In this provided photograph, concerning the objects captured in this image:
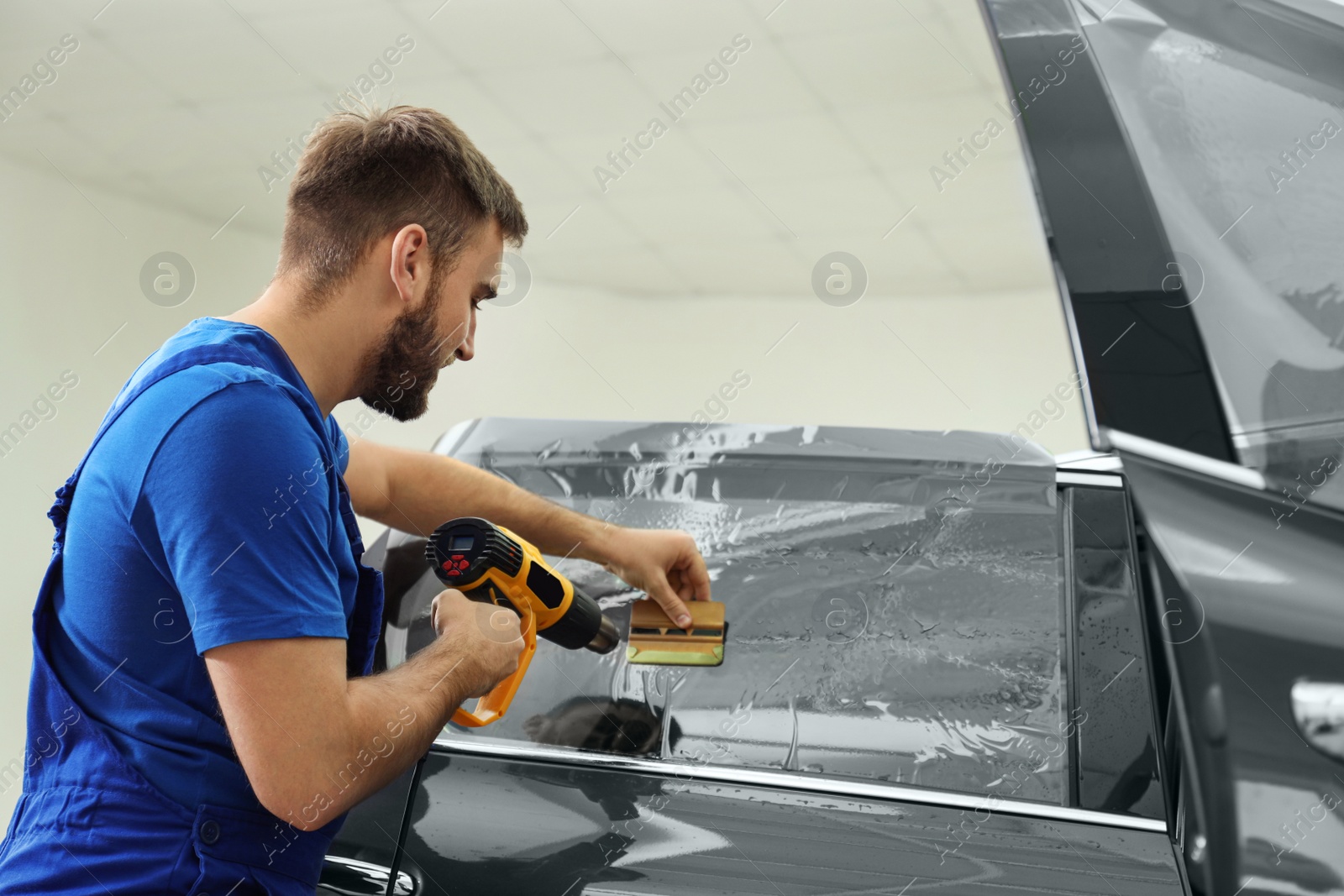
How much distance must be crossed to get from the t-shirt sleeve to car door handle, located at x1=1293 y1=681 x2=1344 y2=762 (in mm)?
880

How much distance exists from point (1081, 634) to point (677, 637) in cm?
48

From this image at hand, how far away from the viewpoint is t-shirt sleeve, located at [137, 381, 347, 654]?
86 cm

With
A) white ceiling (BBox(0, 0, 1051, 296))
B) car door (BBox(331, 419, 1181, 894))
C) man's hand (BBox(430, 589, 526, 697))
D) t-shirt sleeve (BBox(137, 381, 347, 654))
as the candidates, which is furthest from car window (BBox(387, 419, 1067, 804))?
white ceiling (BBox(0, 0, 1051, 296))

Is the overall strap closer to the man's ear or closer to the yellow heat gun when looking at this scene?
the man's ear

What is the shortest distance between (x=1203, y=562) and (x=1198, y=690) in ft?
0.44

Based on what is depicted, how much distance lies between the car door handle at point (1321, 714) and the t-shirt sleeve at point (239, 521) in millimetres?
880

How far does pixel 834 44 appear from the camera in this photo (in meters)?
4.46

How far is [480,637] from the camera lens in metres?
1.07

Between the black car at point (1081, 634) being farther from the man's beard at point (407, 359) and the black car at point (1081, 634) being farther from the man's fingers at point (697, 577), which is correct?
the man's beard at point (407, 359)

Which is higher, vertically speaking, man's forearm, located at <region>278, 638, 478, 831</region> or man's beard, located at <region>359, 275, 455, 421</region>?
man's beard, located at <region>359, 275, 455, 421</region>

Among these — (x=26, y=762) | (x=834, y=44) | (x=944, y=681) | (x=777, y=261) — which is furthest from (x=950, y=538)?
(x=777, y=261)

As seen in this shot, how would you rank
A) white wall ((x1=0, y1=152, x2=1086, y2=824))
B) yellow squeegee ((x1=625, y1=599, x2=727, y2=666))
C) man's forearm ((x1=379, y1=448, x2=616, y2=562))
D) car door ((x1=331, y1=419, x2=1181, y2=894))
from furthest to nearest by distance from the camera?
white wall ((x1=0, y1=152, x2=1086, y2=824)), man's forearm ((x1=379, y1=448, x2=616, y2=562)), yellow squeegee ((x1=625, y1=599, x2=727, y2=666)), car door ((x1=331, y1=419, x2=1181, y2=894))

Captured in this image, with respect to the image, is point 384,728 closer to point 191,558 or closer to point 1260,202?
point 191,558

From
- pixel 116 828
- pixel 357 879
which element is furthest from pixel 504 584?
pixel 116 828
